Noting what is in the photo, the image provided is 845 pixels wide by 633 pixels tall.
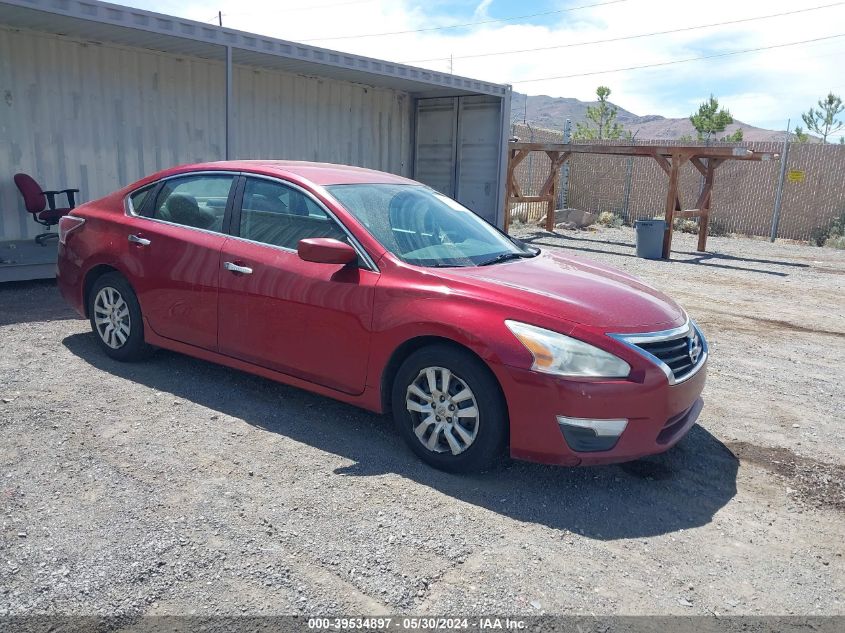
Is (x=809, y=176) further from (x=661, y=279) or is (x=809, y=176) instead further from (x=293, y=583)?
(x=293, y=583)

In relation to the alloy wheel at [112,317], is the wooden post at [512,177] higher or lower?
higher

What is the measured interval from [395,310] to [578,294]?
3.35 feet

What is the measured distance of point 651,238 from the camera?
14.8 meters

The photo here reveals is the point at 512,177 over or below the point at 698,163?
below

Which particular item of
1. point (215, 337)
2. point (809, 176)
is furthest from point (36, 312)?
point (809, 176)

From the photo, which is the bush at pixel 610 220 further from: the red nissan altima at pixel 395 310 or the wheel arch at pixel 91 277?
the wheel arch at pixel 91 277

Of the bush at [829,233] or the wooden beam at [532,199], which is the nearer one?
the wooden beam at [532,199]

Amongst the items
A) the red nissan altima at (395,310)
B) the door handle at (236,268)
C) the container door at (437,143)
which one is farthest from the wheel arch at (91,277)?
the container door at (437,143)

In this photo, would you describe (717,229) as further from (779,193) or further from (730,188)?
(779,193)

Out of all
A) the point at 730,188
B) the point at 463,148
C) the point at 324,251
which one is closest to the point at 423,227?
the point at 324,251

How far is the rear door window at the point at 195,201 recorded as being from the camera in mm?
5098

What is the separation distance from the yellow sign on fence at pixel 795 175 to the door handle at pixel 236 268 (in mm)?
17981

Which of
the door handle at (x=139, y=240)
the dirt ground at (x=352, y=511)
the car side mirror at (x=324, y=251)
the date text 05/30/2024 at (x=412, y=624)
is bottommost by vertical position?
the date text 05/30/2024 at (x=412, y=624)

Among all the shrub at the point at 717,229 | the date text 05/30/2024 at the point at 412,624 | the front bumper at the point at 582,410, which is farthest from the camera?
the shrub at the point at 717,229
